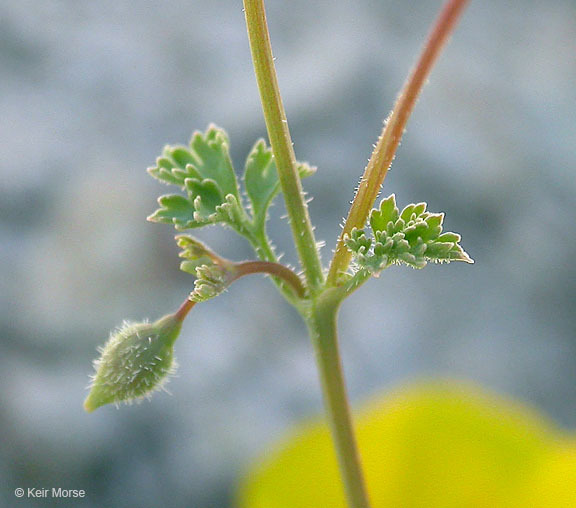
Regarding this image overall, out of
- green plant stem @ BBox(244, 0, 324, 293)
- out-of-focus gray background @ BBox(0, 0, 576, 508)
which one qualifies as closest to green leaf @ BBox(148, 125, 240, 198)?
green plant stem @ BBox(244, 0, 324, 293)

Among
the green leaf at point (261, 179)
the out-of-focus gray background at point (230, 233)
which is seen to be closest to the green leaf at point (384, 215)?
the green leaf at point (261, 179)

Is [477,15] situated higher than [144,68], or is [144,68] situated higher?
[477,15]

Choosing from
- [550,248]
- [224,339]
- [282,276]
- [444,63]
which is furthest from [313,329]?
[444,63]

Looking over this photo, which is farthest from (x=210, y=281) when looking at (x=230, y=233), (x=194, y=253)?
(x=230, y=233)

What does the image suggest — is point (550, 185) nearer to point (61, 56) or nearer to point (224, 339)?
point (224, 339)

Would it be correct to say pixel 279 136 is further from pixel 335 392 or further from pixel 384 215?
pixel 335 392

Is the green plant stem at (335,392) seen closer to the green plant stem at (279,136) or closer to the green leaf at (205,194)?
the green plant stem at (279,136)

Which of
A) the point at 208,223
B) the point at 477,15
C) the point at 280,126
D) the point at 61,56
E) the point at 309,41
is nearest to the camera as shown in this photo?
the point at 280,126
